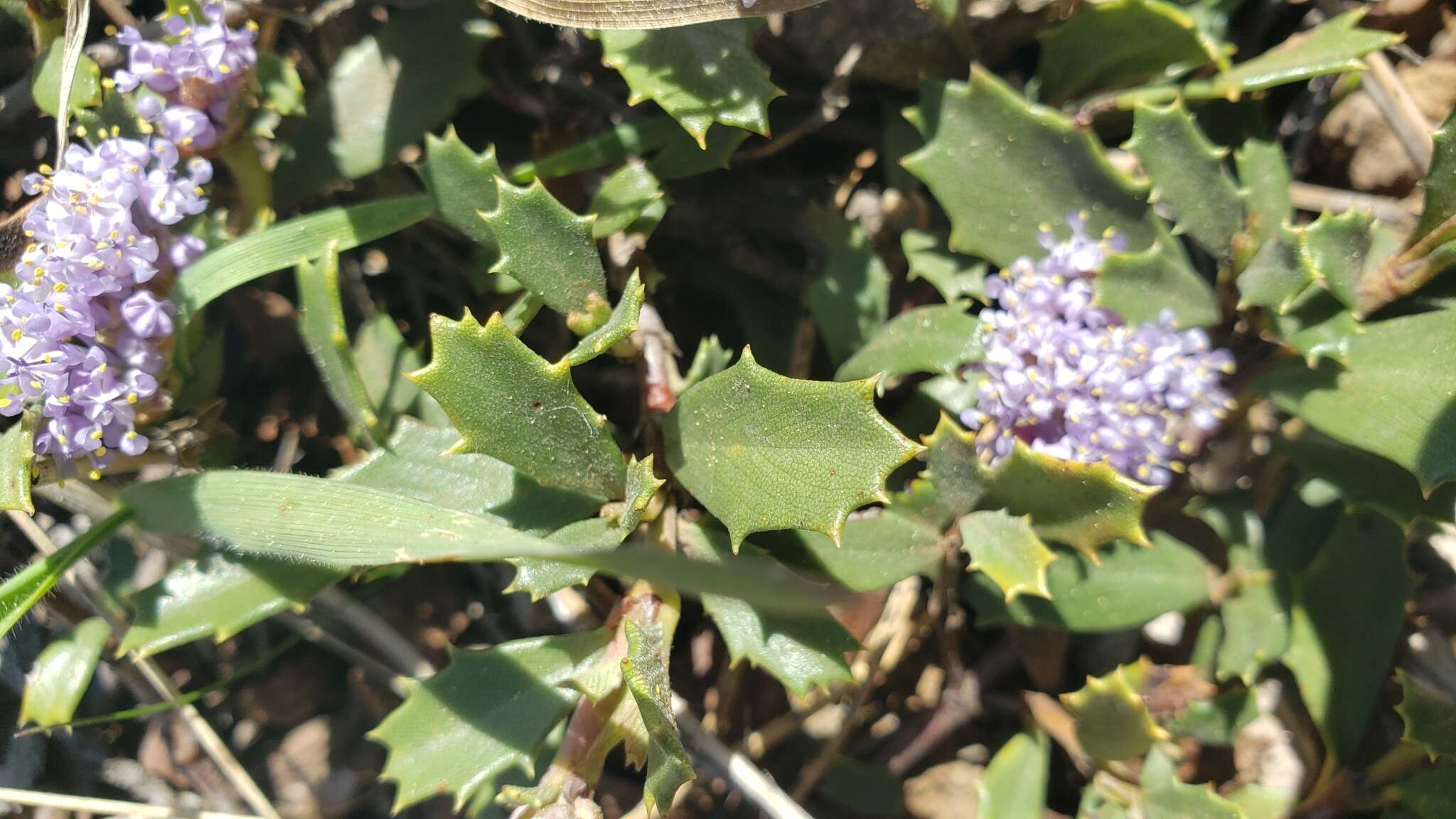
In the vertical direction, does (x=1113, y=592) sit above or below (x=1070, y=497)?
below

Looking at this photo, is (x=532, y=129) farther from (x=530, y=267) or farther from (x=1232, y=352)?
(x=1232, y=352)

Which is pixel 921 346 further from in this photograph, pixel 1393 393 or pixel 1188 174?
pixel 1393 393

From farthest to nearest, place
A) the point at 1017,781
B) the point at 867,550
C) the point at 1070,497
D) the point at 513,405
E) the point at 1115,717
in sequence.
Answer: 1. the point at 1017,781
2. the point at 1115,717
3. the point at 867,550
4. the point at 1070,497
5. the point at 513,405

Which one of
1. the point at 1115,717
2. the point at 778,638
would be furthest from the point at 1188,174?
the point at 778,638

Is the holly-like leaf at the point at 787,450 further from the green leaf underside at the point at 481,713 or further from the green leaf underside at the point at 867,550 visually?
the green leaf underside at the point at 481,713

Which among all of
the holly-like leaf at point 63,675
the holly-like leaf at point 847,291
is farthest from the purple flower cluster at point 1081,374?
the holly-like leaf at point 63,675

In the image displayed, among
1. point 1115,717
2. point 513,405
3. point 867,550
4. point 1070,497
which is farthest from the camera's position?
point 1115,717

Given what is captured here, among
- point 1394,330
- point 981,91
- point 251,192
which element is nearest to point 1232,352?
point 1394,330
